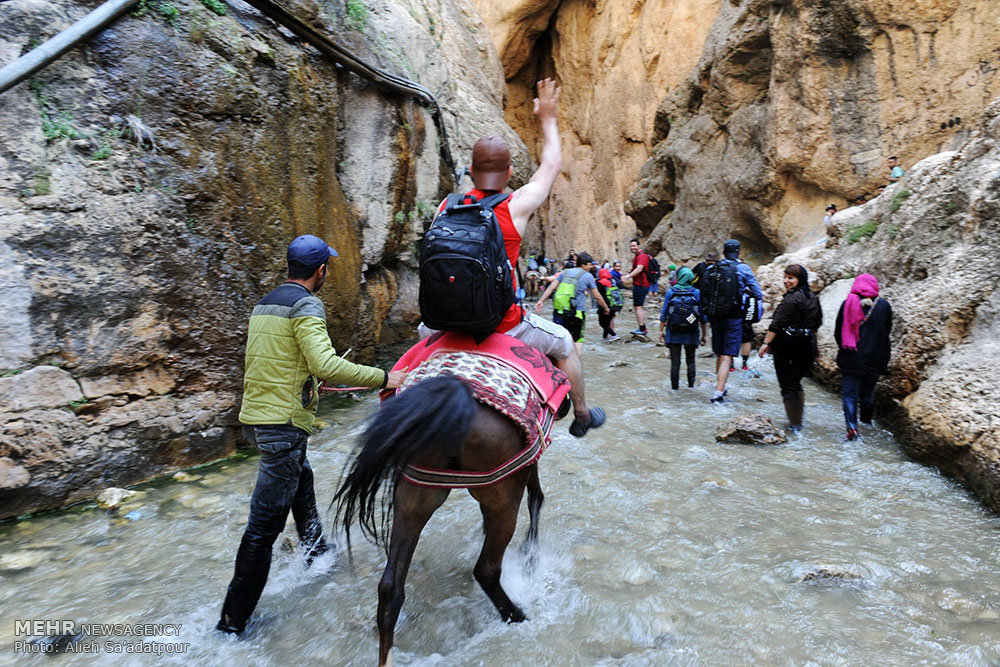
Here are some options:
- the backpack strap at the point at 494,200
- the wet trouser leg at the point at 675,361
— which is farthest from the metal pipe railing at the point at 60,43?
the wet trouser leg at the point at 675,361

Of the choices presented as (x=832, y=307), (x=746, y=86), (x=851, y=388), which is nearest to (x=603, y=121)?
(x=746, y=86)

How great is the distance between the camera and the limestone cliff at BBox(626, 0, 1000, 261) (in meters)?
14.6

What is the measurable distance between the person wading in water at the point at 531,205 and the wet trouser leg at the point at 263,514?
93 cm

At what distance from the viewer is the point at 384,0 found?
10820 millimetres

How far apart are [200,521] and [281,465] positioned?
1.74 metres

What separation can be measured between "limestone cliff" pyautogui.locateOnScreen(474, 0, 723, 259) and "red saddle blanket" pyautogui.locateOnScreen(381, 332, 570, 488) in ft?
81.3

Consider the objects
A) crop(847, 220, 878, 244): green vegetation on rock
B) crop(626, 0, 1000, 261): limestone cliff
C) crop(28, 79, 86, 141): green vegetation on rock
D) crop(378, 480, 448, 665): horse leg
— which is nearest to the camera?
crop(378, 480, 448, 665): horse leg

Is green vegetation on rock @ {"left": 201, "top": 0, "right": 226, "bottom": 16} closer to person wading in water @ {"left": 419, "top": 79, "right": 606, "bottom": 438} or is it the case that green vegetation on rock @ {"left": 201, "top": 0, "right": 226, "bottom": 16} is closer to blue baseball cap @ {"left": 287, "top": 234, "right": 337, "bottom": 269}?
blue baseball cap @ {"left": 287, "top": 234, "right": 337, "bottom": 269}

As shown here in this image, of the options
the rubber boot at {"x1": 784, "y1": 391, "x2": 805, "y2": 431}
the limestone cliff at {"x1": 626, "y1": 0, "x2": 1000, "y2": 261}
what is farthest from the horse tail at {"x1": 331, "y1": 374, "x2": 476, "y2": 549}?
the limestone cliff at {"x1": 626, "y1": 0, "x2": 1000, "y2": 261}

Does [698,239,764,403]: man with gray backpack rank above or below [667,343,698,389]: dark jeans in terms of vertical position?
above

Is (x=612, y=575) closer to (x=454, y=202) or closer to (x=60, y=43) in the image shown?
(x=454, y=202)

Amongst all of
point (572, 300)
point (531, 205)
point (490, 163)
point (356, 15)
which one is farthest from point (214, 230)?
point (572, 300)

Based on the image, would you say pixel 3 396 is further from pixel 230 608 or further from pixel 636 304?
pixel 636 304

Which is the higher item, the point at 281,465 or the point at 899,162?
the point at 899,162
